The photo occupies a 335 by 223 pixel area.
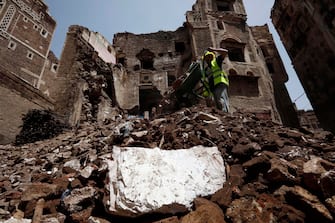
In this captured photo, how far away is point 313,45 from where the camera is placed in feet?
35.1

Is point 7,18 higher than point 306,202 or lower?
higher

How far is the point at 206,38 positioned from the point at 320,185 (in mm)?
15546

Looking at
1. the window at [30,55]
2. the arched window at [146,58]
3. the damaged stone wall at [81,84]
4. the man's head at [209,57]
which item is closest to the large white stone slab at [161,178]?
the man's head at [209,57]

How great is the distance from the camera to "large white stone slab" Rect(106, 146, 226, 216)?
6.48ft

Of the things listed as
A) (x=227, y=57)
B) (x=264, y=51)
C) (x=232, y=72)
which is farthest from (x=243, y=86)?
(x=264, y=51)

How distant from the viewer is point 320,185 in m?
1.87

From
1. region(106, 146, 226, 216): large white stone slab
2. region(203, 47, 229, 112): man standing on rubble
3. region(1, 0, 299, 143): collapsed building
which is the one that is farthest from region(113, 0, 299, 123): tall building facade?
region(106, 146, 226, 216): large white stone slab

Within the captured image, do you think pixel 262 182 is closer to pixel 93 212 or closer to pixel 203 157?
pixel 203 157

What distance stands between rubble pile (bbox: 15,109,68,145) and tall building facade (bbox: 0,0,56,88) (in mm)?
10977

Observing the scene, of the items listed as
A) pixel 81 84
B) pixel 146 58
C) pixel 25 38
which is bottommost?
pixel 81 84

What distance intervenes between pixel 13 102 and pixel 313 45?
15.1m

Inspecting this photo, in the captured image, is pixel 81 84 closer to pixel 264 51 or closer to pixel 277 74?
pixel 277 74

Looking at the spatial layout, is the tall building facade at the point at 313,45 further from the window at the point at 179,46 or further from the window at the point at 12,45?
the window at the point at 12,45

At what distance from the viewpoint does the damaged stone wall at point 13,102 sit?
28.1ft
